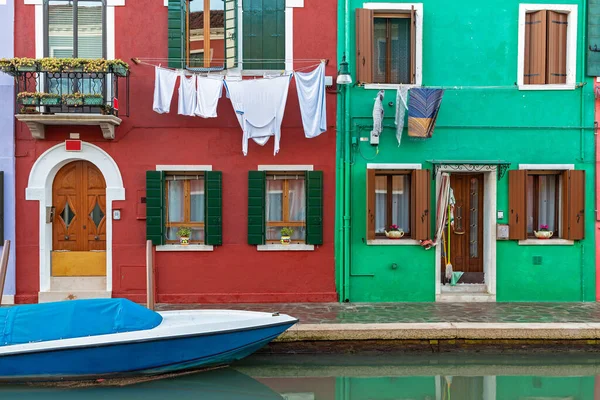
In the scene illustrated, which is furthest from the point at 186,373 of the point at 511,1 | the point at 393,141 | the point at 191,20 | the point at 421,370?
the point at 511,1

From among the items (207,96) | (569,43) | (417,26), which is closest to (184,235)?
(207,96)

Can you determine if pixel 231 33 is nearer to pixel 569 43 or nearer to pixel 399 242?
pixel 399 242

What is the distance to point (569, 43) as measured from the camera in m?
10.9

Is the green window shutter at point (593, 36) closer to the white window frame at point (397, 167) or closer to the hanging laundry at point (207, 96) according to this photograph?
the white window frame at point (397, 167)

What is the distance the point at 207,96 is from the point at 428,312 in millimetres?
5011

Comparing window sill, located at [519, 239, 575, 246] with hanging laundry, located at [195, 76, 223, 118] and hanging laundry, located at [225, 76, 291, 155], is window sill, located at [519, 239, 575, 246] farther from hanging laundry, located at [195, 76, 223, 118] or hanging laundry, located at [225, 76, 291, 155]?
hanging laundry, located at [195, 76, 223, 118]

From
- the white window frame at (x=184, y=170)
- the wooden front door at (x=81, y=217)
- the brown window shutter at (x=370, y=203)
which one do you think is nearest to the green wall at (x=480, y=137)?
the brown window shutter at (x=370, y=203)

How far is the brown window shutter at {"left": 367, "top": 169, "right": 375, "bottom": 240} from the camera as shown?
1071cm

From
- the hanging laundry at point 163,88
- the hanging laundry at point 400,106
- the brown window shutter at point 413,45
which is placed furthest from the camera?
the brown window shutter at point 413,45

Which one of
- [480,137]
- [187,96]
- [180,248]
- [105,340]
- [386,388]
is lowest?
[386,388]

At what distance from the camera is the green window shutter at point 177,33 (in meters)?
10.5

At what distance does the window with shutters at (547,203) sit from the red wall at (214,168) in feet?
10.5

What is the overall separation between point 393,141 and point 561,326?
4040 millimetres

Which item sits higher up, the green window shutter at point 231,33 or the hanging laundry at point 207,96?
the green window shutter at point 231,33
